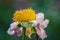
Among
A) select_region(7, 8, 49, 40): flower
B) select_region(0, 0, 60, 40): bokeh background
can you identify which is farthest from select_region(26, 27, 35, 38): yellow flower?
select_region(0, 0, 60, 40): bokeh background

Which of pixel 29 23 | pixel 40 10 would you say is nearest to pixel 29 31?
pixel 29 23

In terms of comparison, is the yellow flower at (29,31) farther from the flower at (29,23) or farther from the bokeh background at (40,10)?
the bokeh background at (40,10)

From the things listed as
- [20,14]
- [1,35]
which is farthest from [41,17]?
[1,35]

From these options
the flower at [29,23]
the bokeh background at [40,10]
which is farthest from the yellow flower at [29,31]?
the bokeh background at [40,10]

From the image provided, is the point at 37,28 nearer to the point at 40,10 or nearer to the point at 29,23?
the point at 29,23

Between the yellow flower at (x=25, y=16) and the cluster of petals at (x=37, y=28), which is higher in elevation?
the yellow flower at (x=25, y=16)

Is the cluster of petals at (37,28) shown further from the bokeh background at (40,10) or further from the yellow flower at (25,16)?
the bokeh background at (40,10)

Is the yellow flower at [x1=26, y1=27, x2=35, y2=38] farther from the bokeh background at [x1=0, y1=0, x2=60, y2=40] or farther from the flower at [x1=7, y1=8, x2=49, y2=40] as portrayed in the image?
the bokeh background at [x1=0, y1=0, x2=60, y2=40]

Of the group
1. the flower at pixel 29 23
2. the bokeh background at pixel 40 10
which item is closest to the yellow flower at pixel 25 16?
the flower at pixel 29 23

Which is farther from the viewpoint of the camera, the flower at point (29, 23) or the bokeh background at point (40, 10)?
the bokeh background at point (40, 10)
